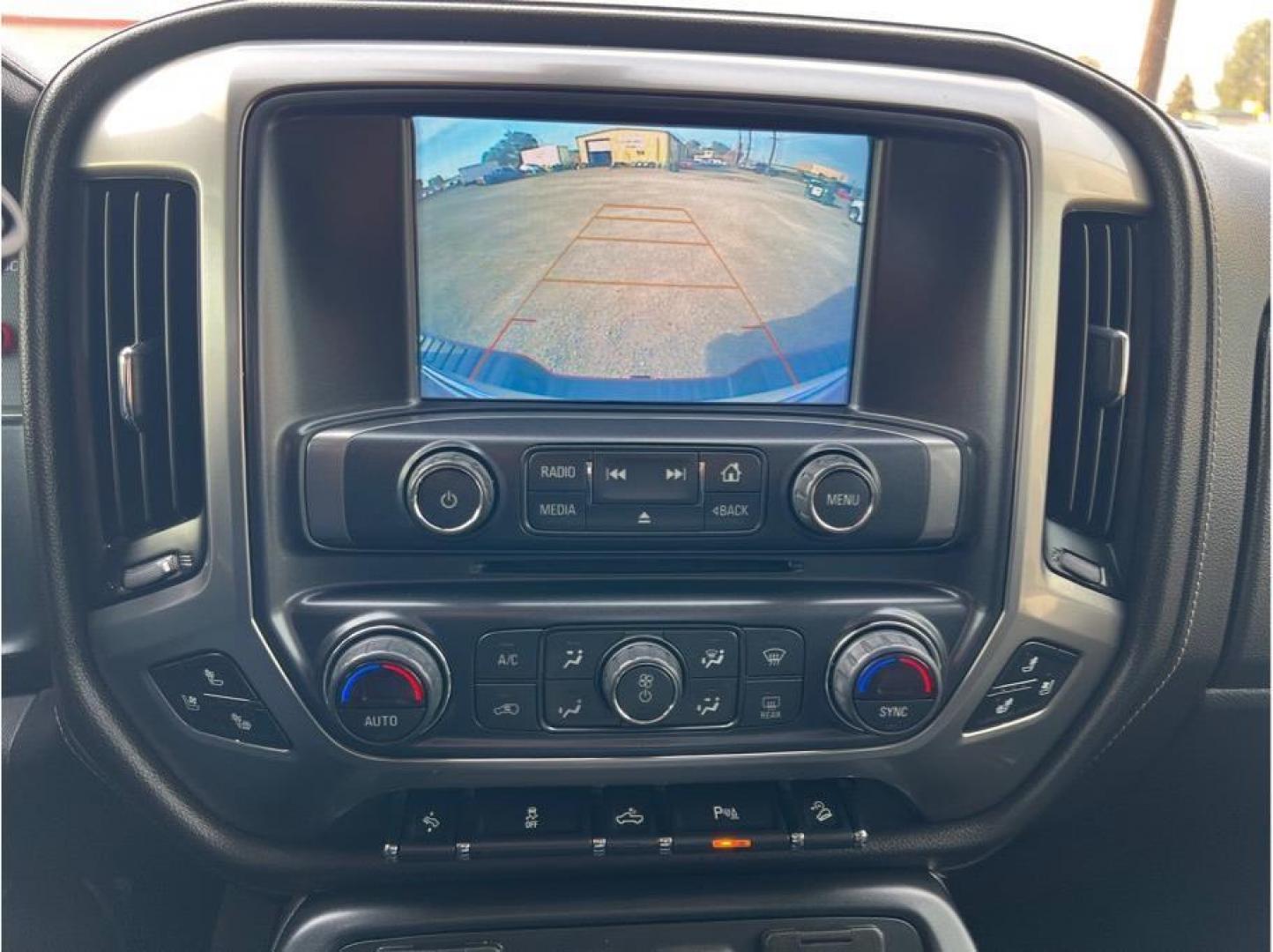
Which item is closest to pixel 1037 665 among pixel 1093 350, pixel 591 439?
pixel 1093 350

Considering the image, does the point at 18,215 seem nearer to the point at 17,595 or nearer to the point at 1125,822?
the point at 17,595

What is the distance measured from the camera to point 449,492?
1.04m

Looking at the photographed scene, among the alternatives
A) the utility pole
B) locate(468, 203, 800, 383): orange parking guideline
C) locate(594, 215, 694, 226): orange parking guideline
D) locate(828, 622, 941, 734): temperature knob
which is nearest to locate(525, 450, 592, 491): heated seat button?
locate(468, 203, 800, 383): orange parking guideline

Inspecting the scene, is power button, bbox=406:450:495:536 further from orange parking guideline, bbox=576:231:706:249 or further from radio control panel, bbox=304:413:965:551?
orange parking guideline, bbox=576:231:706:249

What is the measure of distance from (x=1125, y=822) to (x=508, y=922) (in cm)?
81

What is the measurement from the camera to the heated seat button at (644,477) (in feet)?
3.52

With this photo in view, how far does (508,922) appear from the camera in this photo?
1193 mm

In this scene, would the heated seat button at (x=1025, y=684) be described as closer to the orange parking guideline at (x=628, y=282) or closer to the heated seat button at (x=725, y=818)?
the heated seat button at (x=725, y=818)

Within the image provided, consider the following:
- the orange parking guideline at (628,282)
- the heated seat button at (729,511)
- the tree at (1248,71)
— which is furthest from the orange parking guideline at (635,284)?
the tree at (1248,71)

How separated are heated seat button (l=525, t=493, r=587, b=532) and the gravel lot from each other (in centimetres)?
13

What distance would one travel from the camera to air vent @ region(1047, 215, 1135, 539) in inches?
43.7

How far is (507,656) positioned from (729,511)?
0.27 metres

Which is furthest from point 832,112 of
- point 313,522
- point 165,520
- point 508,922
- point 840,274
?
point 508,922

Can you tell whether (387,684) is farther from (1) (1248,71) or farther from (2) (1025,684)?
(1) (1248,71)
